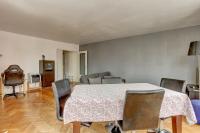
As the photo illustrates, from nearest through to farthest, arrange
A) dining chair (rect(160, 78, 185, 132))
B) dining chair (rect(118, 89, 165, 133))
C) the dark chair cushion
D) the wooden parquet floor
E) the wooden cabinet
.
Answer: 1. dining chair (rect(118, 89, 165, 133))
2. the dark chair cushion
3. dining chair (rect(160, 78, 185, 132))
4. the wooden parquet floor
5. the wooden cabinet

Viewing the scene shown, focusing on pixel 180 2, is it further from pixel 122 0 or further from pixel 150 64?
pixel 150 64

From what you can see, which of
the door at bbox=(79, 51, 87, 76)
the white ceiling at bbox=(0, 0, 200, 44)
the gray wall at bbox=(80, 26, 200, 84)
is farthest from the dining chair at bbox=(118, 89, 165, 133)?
the door at bbox=(79, 51, 87, 76)

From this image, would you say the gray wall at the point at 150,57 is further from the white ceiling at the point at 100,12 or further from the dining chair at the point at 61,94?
the dining chair at the point at 61,94

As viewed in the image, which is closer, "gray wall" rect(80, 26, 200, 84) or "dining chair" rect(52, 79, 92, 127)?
"dining chair" rect(52, 79, 92, 127)

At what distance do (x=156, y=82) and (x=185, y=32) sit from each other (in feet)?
6.30

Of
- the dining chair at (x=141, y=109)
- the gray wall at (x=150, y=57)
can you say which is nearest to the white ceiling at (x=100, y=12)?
the gray wall at (x=150, y=57)

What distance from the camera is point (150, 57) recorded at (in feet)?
19.9

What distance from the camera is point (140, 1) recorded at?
3027 millimetres

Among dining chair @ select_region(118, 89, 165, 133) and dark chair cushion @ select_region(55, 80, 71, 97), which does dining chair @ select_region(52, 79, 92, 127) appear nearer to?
dark chair cushion @ select_region(55, 80, 71, 97)

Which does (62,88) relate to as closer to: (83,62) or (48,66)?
(48,66)

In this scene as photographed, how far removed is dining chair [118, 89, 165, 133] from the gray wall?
3934 millimetres

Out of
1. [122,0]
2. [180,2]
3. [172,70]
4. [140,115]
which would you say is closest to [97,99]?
[140,115]

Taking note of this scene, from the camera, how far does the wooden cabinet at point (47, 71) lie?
276 inches

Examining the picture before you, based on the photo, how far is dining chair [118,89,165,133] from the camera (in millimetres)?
1674
